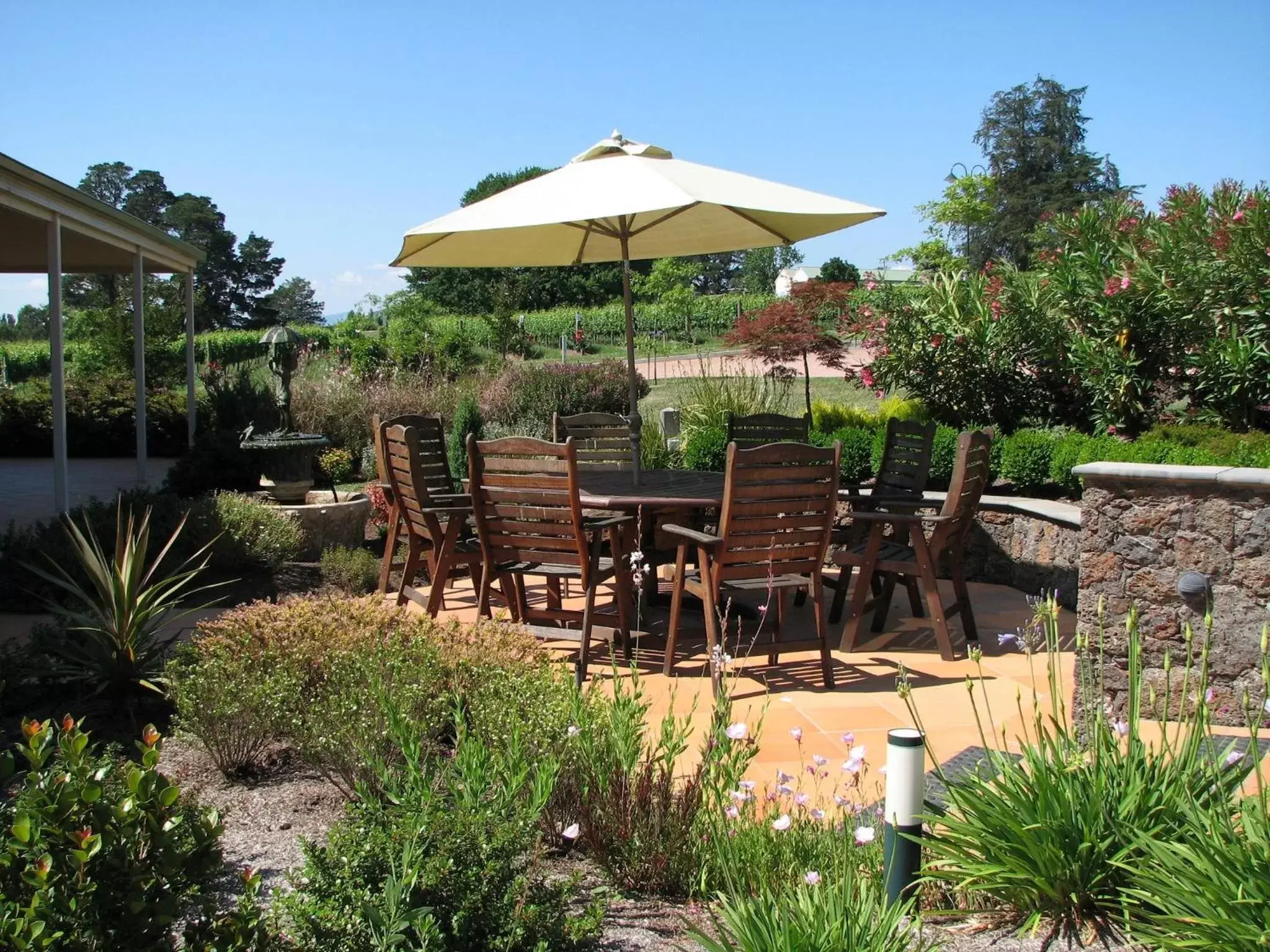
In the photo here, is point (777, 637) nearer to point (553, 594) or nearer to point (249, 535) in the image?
point (553, 594)

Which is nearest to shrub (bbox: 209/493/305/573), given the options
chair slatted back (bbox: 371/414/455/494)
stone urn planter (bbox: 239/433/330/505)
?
chair slatted back (bbox: 371/414/455/494)

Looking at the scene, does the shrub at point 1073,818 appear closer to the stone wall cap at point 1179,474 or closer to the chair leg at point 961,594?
the stone wall cap at point 1179,474

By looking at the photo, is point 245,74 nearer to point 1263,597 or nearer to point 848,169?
point 1263,597

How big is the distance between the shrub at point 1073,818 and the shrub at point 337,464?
30.8ft

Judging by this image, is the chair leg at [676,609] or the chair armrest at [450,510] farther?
the chair armrest at [450,510]

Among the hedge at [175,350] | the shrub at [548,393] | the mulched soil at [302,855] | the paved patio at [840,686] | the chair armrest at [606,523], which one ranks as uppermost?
the hedge at [175,350]

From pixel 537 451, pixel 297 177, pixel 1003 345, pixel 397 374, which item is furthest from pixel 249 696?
pixel 297 177

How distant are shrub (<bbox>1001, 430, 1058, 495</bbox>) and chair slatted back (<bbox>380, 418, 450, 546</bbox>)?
4.03m

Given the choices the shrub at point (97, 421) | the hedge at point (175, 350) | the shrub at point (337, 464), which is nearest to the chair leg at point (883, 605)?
the shrub at point (337, 464)

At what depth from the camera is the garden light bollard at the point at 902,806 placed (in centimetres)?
208

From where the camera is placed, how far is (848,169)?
16.9 metres

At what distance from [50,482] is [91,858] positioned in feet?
35.7

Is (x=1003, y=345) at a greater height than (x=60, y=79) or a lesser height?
lesser

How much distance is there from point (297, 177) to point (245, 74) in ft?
36.4
